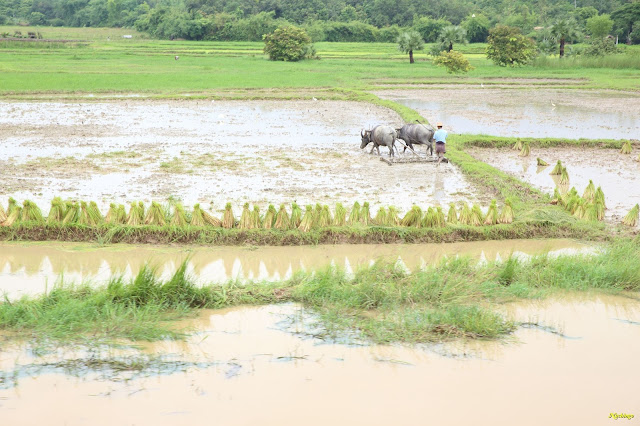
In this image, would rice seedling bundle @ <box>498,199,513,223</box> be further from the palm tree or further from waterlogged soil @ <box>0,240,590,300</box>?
the palm tree

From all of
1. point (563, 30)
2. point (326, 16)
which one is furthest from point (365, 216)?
point (326, 16)

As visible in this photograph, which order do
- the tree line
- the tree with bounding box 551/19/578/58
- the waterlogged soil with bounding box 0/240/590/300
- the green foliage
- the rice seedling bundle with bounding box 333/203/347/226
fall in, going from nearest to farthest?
the waterlogged soil with bounding box 0/240/590/300, the rice seedling bundle with bounding box 333/203/347/226, the green foliage, the tree with bounding box 551/19/578/58, the tree line

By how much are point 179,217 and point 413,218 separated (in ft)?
10.4

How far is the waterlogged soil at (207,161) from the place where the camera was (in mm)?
11156

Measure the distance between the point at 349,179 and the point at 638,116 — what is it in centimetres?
1307

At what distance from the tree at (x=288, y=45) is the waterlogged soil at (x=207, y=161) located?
18570 millimetres

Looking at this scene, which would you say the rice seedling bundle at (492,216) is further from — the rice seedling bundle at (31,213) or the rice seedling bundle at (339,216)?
the rice seedling bundle at (31,213)

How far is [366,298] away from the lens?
700 centimetres

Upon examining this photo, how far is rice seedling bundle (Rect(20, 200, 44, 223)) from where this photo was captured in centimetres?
898

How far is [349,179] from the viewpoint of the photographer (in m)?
12.4

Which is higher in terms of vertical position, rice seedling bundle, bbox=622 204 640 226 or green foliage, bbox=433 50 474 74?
green foliage, bbox=433 50 474 74

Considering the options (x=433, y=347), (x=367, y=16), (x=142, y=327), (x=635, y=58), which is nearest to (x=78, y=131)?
(x=142, y=327)

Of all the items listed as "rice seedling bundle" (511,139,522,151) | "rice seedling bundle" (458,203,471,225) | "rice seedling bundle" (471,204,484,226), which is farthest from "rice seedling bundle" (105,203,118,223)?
"rice seedling bundle" (511,139,522,151)

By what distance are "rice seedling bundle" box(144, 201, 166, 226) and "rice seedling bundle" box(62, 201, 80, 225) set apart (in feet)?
2.97
